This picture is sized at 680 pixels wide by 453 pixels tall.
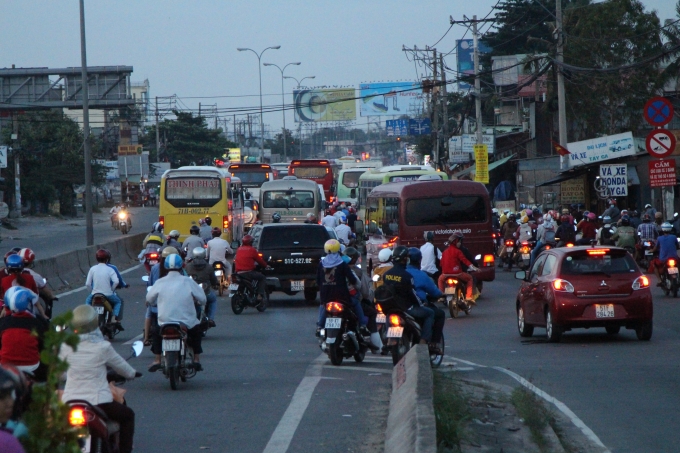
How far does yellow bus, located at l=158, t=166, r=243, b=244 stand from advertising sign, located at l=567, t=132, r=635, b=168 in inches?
496

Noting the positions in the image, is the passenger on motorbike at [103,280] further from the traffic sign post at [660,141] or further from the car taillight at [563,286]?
the traffic sign post at [660,141]

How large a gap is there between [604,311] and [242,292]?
8.27m

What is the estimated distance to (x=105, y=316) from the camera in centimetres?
1562

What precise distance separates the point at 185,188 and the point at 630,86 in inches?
984

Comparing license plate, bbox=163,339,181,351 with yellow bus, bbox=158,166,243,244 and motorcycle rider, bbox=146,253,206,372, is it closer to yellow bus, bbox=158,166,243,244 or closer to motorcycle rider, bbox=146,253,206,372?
motorcycle rider, bbox=146,253,206,372

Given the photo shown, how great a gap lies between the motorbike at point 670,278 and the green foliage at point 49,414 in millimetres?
18586

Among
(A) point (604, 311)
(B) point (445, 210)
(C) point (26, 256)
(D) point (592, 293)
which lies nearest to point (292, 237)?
(B) point (445, 210)

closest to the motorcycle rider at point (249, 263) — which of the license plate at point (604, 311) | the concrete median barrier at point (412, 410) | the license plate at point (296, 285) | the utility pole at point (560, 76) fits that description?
the license plate at point (296, 285)

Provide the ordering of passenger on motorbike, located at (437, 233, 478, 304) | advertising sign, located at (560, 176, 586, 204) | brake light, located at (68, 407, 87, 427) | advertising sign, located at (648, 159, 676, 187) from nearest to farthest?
brake light, located at (68, 407, 87, 427) → passenger on motorbike, located at (437, 233, 478, 304) → advertising sign, located at (648, 159, 676, 187) → advertising sign, located at (560, 176, 586, 204)

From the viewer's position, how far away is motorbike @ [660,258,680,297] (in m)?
20.8

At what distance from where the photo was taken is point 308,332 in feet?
56.7

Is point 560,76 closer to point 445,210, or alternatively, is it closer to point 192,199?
point 192,199

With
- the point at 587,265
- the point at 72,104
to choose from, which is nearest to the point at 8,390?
the point at 587,265

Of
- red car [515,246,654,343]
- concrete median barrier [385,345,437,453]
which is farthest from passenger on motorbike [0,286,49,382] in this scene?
red car [515,246,654,343]
